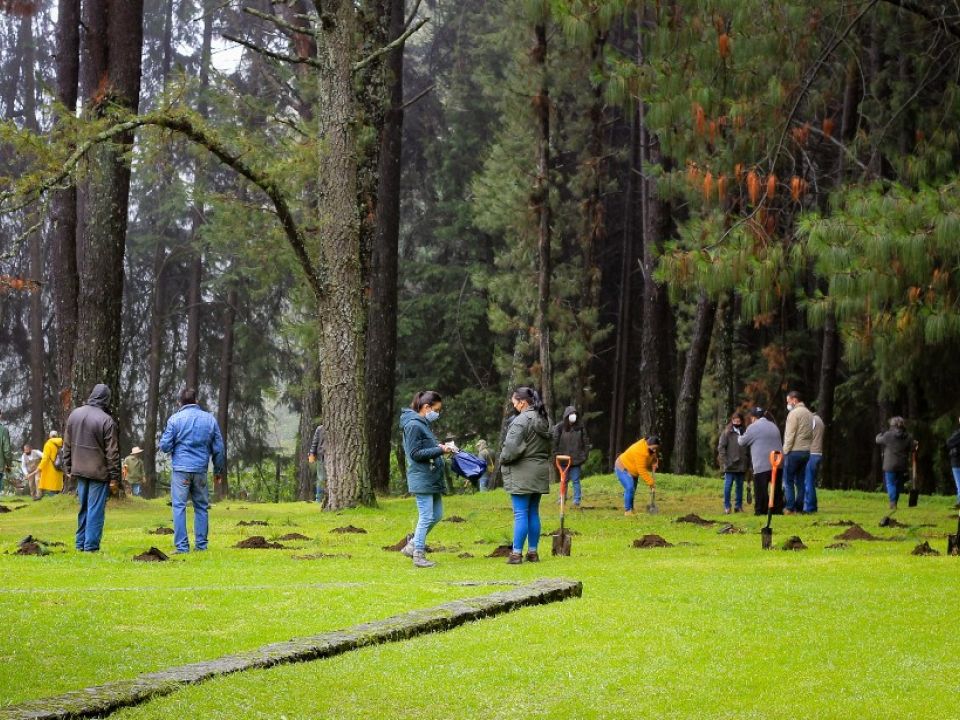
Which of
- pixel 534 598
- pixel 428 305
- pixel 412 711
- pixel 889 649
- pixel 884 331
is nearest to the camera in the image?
pixel 412 711

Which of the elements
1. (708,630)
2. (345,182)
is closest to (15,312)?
(345,182)

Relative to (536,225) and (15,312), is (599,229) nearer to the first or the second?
(536,225)

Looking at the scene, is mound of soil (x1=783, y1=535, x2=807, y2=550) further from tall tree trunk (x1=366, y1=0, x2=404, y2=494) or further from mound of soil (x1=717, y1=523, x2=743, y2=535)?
tall tree trunk (x1=366, y1=0, x2=404, y2=494)

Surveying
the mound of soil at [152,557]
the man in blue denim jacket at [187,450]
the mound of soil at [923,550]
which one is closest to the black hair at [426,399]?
the man in blue denim jacket at [187,450]

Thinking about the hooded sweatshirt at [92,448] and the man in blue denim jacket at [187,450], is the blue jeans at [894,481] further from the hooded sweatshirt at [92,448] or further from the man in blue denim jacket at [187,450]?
the hooded sweatshirt at [92,448]

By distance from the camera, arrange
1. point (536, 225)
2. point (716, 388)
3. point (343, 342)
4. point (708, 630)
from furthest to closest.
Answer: point (716, 388)
point (536, 225)
point (343, 342)
point (708, 630)

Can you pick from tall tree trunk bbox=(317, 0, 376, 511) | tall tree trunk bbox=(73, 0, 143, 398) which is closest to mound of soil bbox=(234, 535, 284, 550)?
tall tree trunk bbox=(317, 0, 376, 511)

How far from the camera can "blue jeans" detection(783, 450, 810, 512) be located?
22359 mm

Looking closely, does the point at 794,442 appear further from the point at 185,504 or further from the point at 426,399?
the point at 185,504

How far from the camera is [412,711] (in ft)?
23.2

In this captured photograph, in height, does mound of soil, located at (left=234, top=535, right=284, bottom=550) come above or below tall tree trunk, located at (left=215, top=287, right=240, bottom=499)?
below

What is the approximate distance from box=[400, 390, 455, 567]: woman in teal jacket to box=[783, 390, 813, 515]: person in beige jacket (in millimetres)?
9949

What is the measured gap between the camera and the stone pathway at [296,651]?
6.65m

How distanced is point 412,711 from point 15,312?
145 ft
